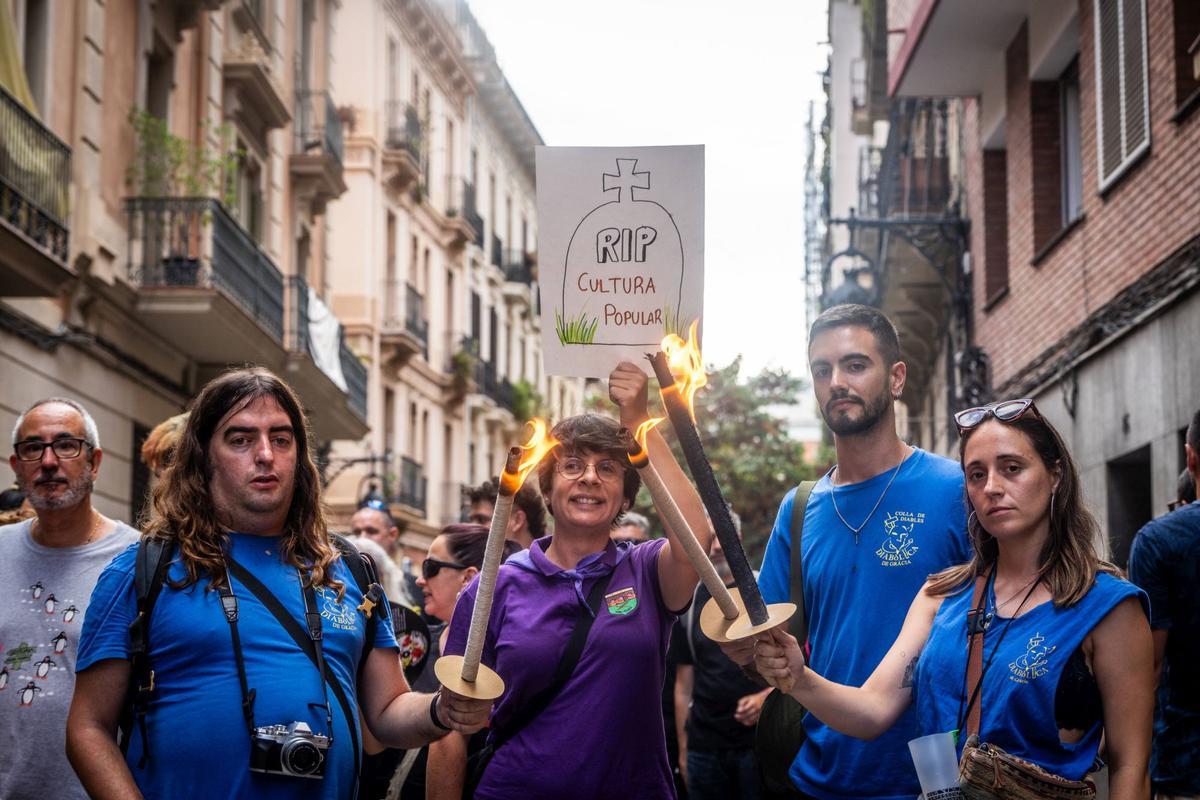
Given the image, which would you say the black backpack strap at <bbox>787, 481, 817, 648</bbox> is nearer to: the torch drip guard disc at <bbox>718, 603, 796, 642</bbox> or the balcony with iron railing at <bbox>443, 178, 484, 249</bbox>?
the torch drip guard disc at <bbox>718, 603, 796, 642</bbox>

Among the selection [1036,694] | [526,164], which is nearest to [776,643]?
[1036,694]

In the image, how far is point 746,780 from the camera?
364 inches

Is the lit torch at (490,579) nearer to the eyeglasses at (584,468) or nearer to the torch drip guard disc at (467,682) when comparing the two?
the torch drip guard disc at (467,682)

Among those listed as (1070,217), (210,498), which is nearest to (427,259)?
(1070,217)

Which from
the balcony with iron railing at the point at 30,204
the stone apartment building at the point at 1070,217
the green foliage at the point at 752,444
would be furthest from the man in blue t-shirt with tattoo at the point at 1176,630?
the green foliage at the point at 752,444

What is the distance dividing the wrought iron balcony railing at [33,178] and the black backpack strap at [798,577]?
30.0ft

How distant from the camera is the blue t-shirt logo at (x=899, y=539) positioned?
5.06 m

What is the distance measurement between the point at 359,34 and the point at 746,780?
93.5ft

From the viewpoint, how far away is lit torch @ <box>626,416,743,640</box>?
360 cm

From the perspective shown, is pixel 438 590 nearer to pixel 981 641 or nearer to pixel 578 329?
pixel 578 329

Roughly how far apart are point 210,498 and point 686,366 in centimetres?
134

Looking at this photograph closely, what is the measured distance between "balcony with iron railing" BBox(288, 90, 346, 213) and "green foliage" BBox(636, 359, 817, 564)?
11804 mm

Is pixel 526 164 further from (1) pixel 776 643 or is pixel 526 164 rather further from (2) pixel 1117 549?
(1) pixel 776 643

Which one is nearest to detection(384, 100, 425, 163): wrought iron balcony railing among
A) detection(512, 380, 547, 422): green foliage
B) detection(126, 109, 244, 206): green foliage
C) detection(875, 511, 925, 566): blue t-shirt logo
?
detection(512, 380, 547, 422): green foliage
